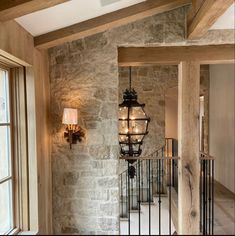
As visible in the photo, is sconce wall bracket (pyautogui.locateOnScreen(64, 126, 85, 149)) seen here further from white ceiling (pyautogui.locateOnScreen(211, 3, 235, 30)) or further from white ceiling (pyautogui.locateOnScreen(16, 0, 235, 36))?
white ceiling (pyautogui.locateOnScreen(211, 3, 235, 30))

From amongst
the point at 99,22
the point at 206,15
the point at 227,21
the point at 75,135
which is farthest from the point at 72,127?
the point at 227,21

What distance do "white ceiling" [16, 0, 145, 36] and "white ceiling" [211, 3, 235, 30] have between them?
91 centimetres

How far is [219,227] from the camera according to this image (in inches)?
151

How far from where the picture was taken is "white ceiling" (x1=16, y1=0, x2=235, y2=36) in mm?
2256

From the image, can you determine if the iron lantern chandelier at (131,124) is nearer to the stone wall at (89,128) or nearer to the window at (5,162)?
the stone wall at (89,128)

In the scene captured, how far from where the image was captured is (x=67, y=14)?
242 centimetres

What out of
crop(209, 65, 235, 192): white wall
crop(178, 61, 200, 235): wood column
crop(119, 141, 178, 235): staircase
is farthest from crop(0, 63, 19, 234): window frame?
crop(209, 65, 235, 192): white wall

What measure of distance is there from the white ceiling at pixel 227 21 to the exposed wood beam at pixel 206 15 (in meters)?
0.25

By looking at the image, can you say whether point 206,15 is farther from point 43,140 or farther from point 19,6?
point 43,140

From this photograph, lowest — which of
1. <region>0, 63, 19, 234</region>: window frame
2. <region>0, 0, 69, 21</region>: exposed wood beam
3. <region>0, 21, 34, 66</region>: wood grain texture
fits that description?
<region>0, 63, 19, 234</region>: window frame

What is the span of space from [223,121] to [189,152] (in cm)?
327

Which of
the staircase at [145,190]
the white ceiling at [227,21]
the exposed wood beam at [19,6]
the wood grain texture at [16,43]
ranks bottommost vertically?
the staircase at [145,190]

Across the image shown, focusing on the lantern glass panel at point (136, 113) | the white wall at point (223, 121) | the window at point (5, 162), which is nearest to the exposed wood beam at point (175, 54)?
the lantern glass panel at point (136, 113)

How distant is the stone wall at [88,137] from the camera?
3.15 meters
